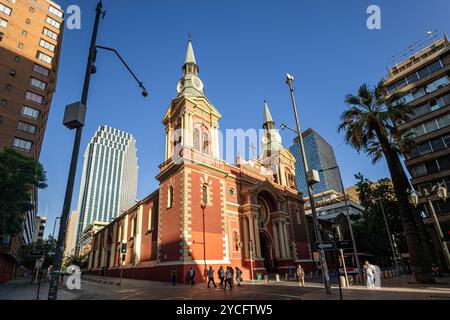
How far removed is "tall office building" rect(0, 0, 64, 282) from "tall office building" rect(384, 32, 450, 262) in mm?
56975

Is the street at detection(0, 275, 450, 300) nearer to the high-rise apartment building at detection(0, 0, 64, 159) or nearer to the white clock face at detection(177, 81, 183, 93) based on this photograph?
the white clock face at detection(177, 81, 183, 93)

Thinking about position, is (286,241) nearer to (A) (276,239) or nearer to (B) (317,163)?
(A) (276,239)

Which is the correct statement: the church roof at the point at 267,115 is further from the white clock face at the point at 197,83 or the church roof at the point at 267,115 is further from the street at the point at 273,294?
the street at the point at 273,294

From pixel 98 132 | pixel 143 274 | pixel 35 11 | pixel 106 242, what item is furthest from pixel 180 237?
pixel 98 132

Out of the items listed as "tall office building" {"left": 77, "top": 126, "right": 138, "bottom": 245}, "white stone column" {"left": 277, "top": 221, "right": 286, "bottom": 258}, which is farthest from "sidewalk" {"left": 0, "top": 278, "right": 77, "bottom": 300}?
"tall office building" {"left": 77, "top": 126, "right": 138, "bottom": 245}

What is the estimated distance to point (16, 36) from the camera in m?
45.0

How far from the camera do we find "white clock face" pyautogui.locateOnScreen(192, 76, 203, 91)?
3356 cm

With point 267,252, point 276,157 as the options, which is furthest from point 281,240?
point 276,157

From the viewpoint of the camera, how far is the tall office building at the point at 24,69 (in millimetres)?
40625

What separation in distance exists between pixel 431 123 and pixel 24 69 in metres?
66.9

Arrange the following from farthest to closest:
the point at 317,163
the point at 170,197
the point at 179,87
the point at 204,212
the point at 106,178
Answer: the point at 106,178
the point at 317,163
the point at 179,87
the point at 170,197
the point at 204,212

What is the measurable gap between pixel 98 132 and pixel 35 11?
144331mm

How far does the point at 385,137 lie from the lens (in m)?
20.9
